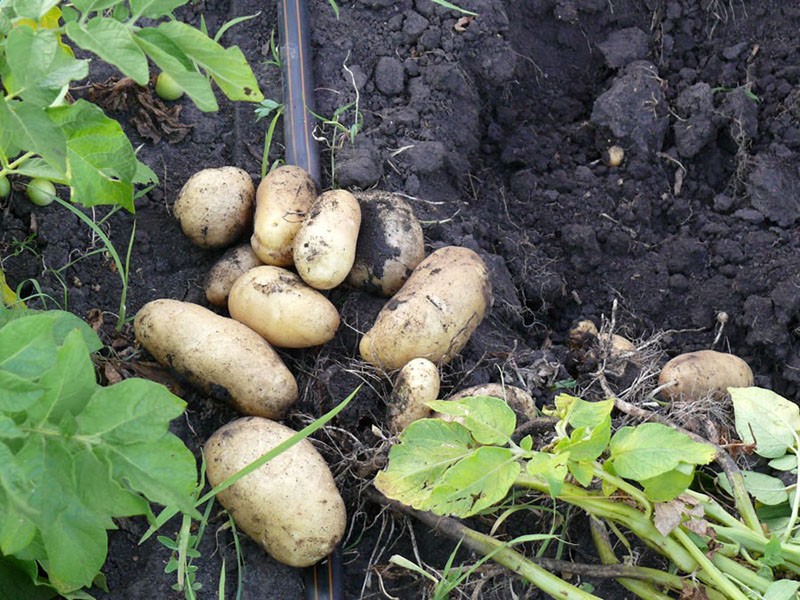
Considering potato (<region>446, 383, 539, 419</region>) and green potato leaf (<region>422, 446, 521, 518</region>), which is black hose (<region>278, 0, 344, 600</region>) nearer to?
potato (<region>446, 383, 539, 419</region>)

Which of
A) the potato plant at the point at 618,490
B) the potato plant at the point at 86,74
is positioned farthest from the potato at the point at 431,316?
the potato plant at the point at 86,74

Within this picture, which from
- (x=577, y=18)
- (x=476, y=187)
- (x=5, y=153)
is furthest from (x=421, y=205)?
(x=5, y=153)

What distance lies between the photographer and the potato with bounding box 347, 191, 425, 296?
2.03 m

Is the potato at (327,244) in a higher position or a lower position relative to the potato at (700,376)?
higher

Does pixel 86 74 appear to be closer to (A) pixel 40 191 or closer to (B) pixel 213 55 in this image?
(B) pixel 213 55

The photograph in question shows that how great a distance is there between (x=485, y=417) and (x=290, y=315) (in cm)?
52

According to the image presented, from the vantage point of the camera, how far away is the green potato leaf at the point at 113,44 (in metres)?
1.27

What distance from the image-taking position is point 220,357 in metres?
1.85

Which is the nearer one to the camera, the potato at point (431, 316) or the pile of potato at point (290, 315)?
the pile of potato at point (290, 315)

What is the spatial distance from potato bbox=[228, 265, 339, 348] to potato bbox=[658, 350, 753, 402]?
0.68 meters

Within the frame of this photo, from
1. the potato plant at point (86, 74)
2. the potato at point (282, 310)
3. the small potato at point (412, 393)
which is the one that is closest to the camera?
the potato plant at point (86, 74)

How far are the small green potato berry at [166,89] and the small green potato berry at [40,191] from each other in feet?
1.21

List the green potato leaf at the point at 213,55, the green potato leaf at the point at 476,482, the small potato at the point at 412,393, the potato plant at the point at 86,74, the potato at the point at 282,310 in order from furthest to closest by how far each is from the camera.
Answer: the potato at the point at 282,310 → the small potato at the point at 412,393 → the green potato leaf at the point at 476,482 → the green potato leaf at the point at 213,55 → the potato plant at the point at 86,74

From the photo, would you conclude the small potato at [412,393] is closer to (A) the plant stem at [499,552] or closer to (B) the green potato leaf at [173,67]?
(A) the plant stem at [499,552]
